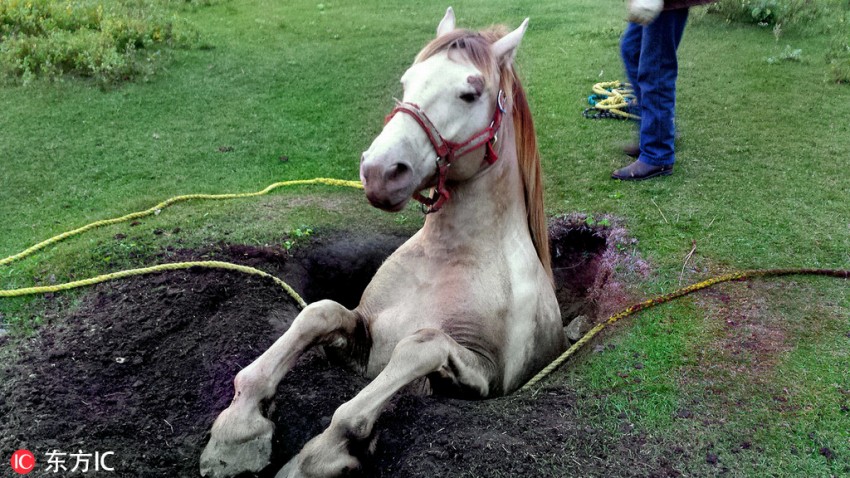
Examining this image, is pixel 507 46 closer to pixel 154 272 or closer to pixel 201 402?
pixel 201 402

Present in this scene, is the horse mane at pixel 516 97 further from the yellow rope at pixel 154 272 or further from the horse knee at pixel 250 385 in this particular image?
the horse knee at pixel 250 385

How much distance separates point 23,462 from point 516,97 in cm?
230

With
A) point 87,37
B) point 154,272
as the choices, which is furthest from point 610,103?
point 87,37

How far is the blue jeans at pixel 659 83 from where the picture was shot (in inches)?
187

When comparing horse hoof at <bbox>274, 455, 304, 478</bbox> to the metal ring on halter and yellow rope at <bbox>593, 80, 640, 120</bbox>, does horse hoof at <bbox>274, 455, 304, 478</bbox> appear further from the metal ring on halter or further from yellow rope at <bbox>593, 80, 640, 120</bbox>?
yellow rope at <bbox>593, 80, 640, 120</bbox>

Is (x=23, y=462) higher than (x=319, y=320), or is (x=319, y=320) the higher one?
(x=319, y=320)

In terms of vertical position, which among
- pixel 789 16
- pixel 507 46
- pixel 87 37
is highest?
pixel 507 46

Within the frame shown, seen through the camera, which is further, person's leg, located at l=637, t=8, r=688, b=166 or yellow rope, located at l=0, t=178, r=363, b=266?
person's leg, located at l=637, t=8, r=688, b=166

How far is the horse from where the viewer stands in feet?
7.72

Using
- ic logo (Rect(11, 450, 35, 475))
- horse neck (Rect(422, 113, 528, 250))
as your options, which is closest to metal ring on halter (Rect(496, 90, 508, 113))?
horse neck (Rect(422, 113, 528, 250))

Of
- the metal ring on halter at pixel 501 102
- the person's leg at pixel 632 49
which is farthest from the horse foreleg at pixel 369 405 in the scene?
the person's leg at pixel 632 49

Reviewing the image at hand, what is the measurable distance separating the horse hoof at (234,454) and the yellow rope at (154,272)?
1.20m

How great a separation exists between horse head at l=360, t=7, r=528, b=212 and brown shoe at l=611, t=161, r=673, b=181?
242cm

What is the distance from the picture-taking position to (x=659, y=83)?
491cm
